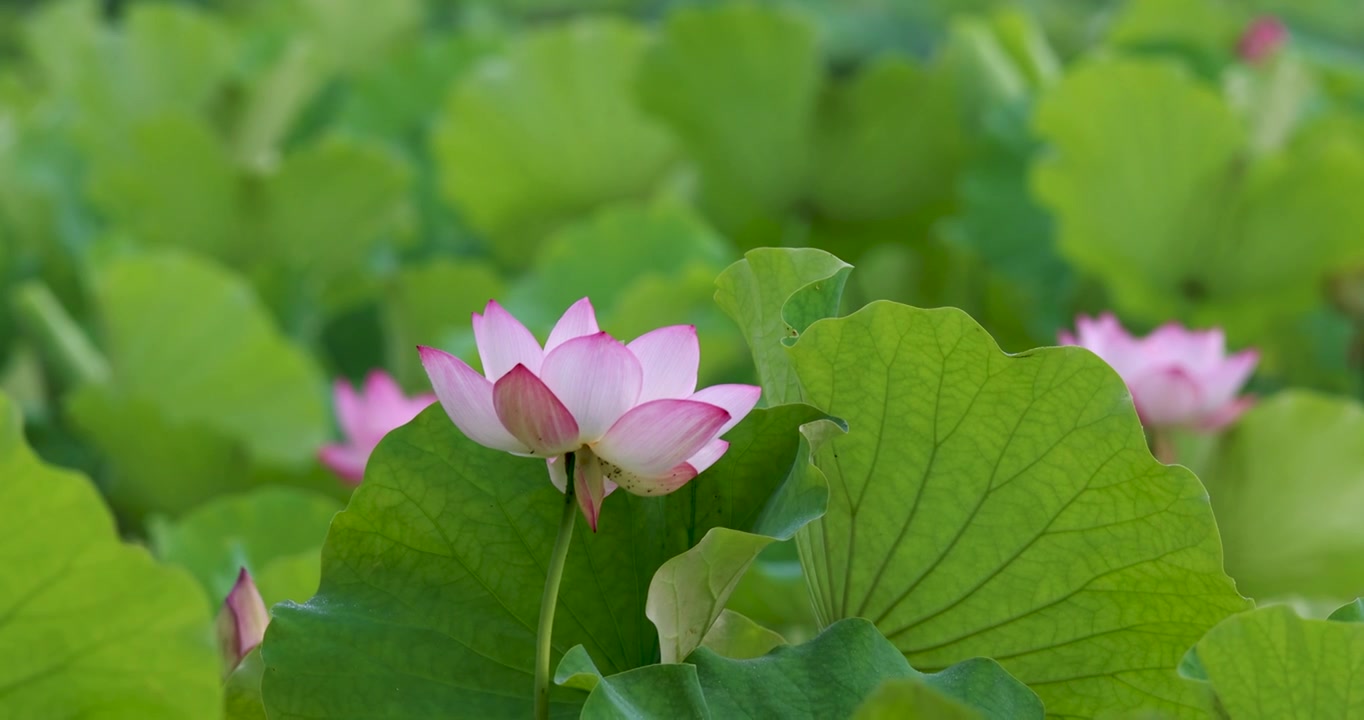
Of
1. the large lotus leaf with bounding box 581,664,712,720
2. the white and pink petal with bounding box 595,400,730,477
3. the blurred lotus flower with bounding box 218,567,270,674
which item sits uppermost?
the white and pink petal with bounding box 595,400,730,477

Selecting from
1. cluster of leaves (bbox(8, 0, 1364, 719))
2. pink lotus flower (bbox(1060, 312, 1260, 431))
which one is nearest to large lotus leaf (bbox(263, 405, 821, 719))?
cluster of leaves (bbox(8, 0, 1364, 719))

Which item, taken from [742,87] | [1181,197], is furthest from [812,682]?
[742,87]

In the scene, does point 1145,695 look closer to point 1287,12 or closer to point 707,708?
point 707,708

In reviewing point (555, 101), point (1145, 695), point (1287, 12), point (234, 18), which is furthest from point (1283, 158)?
point (234, 18)

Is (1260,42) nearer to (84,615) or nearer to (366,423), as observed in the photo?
(366,423)

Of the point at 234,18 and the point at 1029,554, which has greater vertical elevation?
the point at 234,18

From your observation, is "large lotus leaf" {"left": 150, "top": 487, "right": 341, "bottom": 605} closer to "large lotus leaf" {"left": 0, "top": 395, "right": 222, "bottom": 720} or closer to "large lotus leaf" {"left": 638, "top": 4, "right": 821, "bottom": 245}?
"large lotus leaf" {"left": 0, "top": 395, "right": 222, "bottom": 720}
